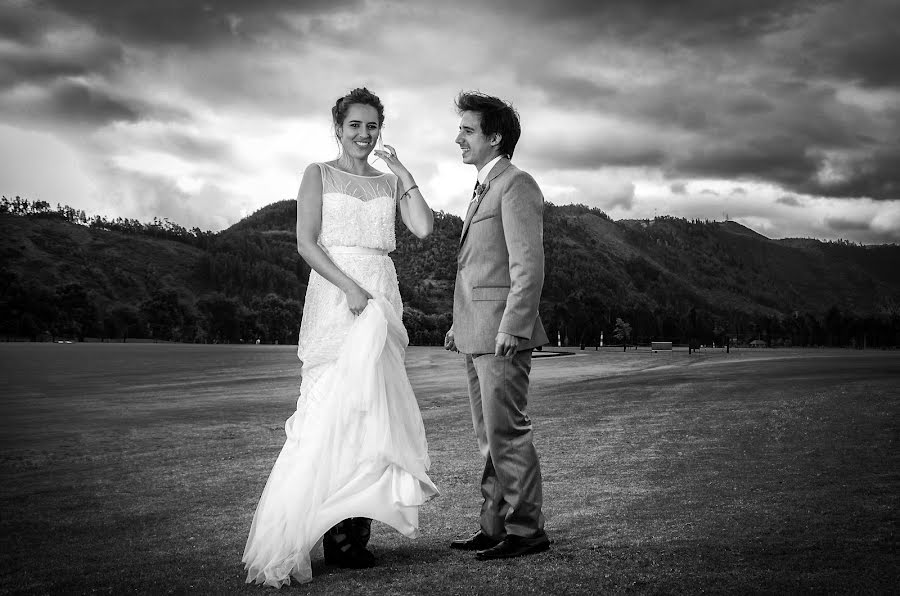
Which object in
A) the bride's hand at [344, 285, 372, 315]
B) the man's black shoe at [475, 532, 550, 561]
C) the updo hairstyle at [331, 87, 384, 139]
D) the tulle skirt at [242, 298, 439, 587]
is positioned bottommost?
the man's black shoe at [475, 532, 550, 561]

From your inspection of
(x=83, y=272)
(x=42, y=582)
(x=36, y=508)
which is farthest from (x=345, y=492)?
(x=83, y=272)

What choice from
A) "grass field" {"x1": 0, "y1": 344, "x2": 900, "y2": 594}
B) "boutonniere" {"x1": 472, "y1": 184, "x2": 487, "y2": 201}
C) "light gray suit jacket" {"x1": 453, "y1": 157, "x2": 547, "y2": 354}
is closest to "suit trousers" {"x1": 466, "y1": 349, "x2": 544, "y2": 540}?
"light gray suit jacket" {"x1": 453, "y1": 157, "x2": 547, "y2": 354}

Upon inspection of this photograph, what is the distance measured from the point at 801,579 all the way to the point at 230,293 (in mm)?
197069

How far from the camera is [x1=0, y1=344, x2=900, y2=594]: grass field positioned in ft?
15.6

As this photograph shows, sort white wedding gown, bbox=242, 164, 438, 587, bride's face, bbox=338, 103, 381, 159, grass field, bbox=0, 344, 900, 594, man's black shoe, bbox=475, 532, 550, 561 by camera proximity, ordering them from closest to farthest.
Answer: grass field, bbox=0, 344, 900, 594 < white wedding gown, bbox=242, 164, 438, 587 < man's black shoe, bbox=475, 532, 550, 561 < bride's face, bbox=338, 103, 381, 159

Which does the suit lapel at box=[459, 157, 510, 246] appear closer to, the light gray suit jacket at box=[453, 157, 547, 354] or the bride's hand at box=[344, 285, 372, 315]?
the light gray suit jacket at box=[453, 157, 547, 354]

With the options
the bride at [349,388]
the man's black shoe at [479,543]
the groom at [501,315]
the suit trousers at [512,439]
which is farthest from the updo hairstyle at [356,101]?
the man's black shoe at [479,543]

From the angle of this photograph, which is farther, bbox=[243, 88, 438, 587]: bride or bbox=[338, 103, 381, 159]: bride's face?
bbox=[338, 103, 381, 159]: bride's face

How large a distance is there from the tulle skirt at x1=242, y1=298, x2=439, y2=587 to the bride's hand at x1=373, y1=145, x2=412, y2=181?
2.94 ft

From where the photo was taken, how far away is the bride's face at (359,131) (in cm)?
537

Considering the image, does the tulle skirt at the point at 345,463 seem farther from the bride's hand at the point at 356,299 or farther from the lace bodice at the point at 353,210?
the lace bodice at the point at 353,210

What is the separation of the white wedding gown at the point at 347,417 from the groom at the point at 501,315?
471 millimetres

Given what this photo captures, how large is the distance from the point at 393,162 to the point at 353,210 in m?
0.42

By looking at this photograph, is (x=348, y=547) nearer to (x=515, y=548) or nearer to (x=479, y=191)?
(x=515, y=548)
